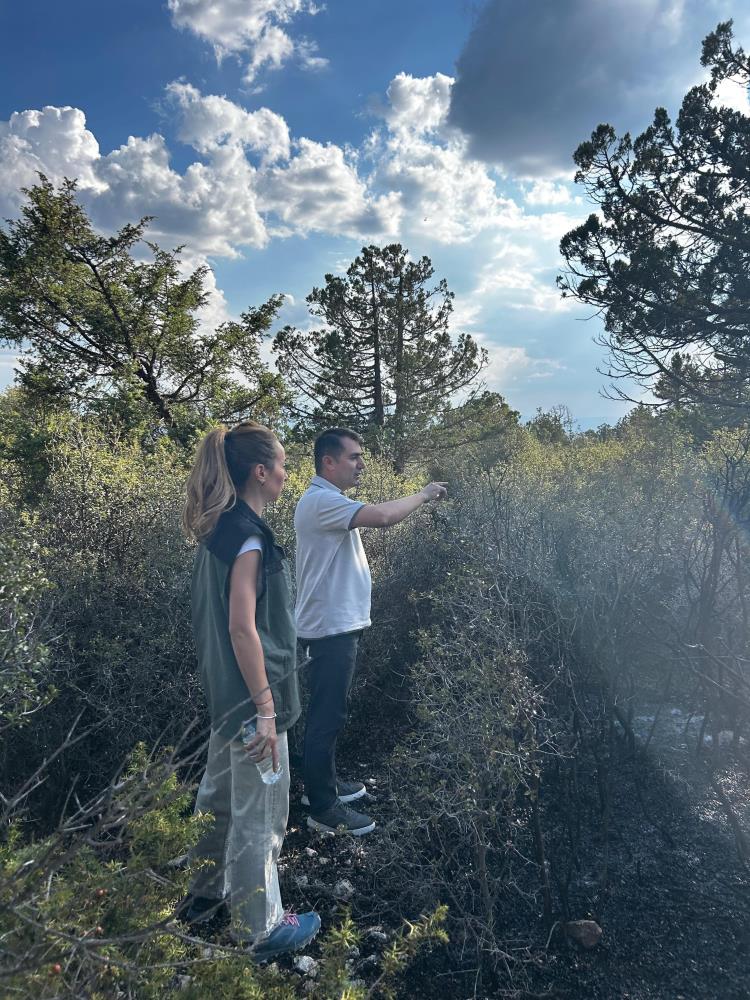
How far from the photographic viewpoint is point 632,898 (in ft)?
7.82

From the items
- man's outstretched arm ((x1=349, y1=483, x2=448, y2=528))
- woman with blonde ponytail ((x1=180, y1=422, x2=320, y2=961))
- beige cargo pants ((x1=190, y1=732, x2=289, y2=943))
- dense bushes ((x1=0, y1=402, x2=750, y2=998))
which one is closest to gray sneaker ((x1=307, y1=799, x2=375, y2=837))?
dense bushes ((x1=0, y1=402, x2=750, y2=998))

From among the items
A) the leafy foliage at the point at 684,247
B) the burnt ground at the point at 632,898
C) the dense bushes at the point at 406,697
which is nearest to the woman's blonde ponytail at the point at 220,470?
the dense bushes at the point at 406,697

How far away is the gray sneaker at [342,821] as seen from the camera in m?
2.86

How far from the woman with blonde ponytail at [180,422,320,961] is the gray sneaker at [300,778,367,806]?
3.21ft

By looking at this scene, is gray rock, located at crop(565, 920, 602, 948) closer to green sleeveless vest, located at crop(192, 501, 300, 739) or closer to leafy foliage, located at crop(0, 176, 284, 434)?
green sleeveless vest, located at crop(192, 501, 300, 739)

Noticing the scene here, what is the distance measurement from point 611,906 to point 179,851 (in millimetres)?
1619

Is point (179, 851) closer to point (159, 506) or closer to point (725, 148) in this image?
point (159, 506)

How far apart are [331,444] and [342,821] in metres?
1.73

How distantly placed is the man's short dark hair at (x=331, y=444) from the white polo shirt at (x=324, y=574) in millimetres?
99

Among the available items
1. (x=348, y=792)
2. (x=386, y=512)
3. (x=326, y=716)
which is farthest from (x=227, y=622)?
(x=348, y=792)

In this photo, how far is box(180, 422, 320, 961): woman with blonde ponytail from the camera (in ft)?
6.44

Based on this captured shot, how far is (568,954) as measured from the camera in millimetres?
2143

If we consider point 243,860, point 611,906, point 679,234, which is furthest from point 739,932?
point 679,234

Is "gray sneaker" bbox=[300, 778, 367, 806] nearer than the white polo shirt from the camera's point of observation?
No
